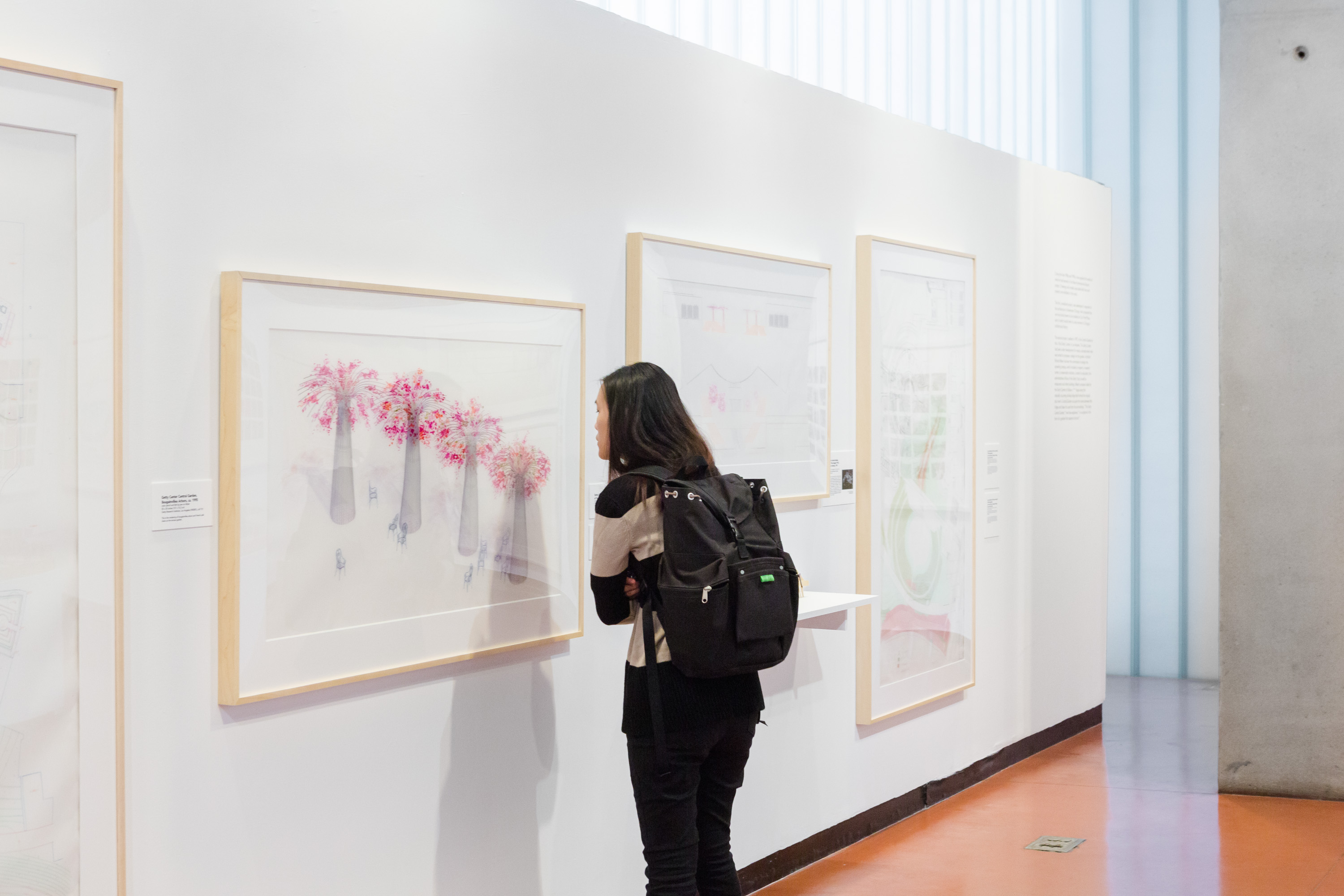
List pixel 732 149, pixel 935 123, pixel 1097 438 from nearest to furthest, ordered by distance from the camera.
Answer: pixel 732 149 → pixel 935 123 → pixel 1097 438

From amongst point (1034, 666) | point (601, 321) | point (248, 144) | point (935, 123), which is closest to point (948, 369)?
point (935, 123)

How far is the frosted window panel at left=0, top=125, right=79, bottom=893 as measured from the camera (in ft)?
8.50

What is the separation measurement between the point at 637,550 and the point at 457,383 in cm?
69

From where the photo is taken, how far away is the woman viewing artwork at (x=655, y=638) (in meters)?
3.35

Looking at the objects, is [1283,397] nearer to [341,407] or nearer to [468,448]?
[468,448]

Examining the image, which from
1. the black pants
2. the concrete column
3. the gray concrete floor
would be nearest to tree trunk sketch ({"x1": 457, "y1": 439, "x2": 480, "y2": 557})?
the black pants

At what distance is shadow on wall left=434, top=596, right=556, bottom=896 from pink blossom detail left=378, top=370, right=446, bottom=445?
631 millimetres

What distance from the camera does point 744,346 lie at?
470 cm

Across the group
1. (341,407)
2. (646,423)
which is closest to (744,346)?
(646,423)

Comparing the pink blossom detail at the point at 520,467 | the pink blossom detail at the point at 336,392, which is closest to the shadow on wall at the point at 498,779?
the pink blossom detail at the point at 520,467

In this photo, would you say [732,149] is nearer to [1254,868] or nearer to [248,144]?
[248,144]

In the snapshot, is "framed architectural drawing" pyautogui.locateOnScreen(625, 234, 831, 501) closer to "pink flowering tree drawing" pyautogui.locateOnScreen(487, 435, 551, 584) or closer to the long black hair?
"pink flowering tree drawing" pyautogui.locateOnScreen(487, 435, 551, 584)

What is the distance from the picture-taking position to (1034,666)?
6859 millimetres

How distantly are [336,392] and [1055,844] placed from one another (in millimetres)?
3690
